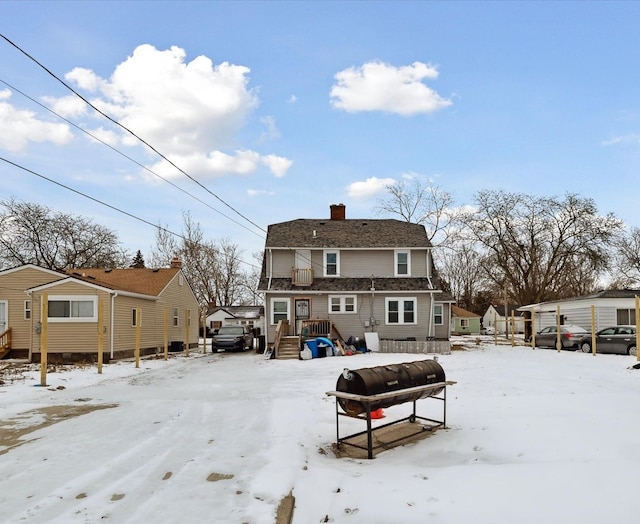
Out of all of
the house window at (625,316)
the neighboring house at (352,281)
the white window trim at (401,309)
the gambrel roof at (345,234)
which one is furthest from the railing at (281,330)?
the house window at (625,316)

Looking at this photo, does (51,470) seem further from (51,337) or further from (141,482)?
(51,337)

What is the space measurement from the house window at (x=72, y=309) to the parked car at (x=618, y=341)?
2343cm

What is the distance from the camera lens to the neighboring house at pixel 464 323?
217ft

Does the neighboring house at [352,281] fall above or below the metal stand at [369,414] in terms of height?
above

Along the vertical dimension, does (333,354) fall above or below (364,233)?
below

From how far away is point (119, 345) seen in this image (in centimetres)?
2403

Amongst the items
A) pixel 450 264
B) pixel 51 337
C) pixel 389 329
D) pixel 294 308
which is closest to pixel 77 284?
pixel 51 337

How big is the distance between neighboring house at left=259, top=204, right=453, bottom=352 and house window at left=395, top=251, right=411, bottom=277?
58 millimetres

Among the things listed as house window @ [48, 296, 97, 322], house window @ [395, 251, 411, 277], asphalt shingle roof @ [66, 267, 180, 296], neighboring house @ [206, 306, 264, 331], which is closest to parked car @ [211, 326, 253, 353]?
asphalt shingle roof @ [66, 267, 180, 296]

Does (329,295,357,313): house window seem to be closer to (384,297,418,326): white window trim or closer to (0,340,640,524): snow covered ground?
(384,297,418,326): white window trim

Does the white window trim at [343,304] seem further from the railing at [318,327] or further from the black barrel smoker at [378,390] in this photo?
the black barrel smoker at [378,390]

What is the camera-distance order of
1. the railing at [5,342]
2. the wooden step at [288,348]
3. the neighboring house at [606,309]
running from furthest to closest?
the neighboring house at [606,309]
the wooden step at [288,348]
the railing at [5,342]

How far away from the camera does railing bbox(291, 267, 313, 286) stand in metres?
29.3

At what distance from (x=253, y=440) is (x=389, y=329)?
21781mm
